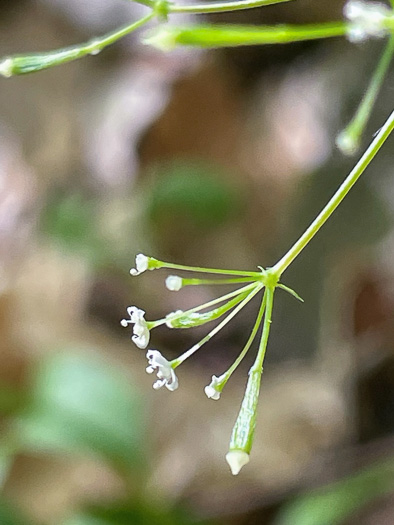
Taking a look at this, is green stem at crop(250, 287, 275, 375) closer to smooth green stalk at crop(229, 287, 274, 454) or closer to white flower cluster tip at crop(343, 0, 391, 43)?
smooth green stalk at crop(229, 287, 274, 454)

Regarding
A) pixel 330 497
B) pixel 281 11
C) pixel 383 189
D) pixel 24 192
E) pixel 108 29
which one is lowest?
pixel 330 497

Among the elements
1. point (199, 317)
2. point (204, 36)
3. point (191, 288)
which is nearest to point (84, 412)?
point (191, 288)

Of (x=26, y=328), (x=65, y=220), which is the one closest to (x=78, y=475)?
(x=26, y=328)

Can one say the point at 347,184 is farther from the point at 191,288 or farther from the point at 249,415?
the point at 191,288

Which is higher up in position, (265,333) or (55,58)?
(55,58)

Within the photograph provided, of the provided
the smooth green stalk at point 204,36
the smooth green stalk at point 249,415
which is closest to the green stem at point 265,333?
the smooth green stalk at point 249,415

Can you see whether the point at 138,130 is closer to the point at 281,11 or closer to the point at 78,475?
the point at 281,11

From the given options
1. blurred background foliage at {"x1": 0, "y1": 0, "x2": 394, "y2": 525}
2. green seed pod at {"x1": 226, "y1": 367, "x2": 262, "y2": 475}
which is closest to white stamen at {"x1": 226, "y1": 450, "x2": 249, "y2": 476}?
green seed pod at {"x1": 226, "y1": 367, "x2": 262, "y2": 475}

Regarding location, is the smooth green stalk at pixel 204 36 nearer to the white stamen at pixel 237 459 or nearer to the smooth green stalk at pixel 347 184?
the smooth green stalk at pixel 347 184
